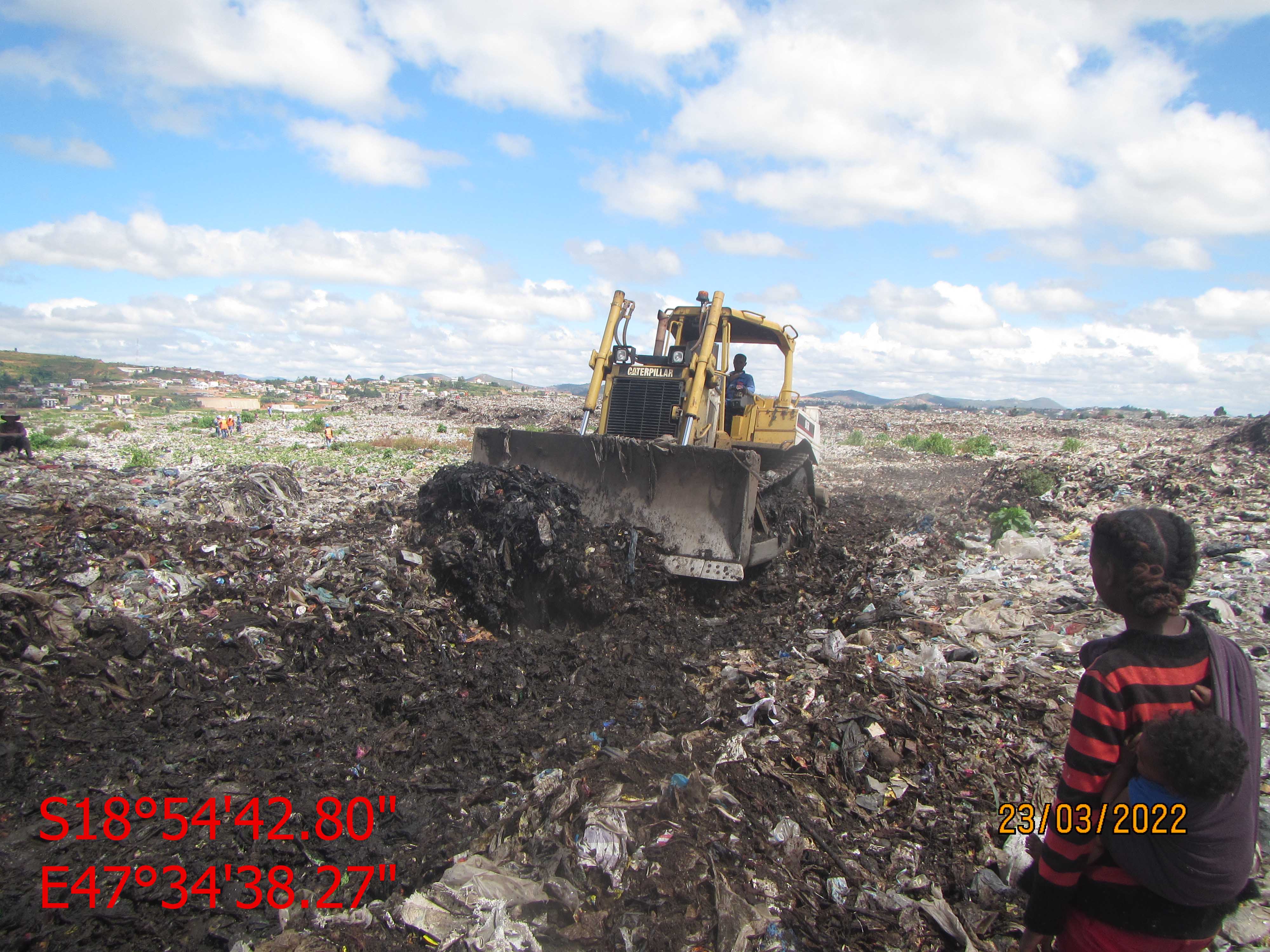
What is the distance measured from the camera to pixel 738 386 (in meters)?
7.85

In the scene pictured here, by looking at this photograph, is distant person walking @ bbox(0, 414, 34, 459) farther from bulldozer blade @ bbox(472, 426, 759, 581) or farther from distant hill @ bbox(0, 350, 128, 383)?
distant hill @ bbox(0, 350, 128, 383)

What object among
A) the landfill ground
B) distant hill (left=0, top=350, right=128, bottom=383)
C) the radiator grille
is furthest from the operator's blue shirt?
distant hill (left=0, top=350, right=128, bottom=383)

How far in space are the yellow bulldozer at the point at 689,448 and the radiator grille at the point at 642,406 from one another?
10mm

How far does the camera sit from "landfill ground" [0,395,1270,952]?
2.53 meters

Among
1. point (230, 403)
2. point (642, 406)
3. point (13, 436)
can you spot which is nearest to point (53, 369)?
point (230, 403)

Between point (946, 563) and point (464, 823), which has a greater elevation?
point (946, 563)

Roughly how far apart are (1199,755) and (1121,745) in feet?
0.61

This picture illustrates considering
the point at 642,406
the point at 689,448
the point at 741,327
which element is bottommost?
the point at 689,448

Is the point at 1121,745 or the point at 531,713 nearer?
the point at 1121,745

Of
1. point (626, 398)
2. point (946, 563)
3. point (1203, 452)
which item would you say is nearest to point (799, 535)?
point (946, 563)

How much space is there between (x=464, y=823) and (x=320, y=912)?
0.68 meters

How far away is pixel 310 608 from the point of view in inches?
201

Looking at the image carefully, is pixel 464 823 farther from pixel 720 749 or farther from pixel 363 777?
pixel 720 749
